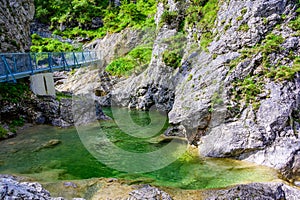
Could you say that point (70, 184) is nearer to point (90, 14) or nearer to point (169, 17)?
point (169, 17)

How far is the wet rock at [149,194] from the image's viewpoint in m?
7.89

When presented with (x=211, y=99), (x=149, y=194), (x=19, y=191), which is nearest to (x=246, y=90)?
(x=211, y=99)

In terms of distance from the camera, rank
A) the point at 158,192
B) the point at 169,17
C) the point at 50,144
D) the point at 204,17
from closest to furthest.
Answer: the point at 158,192
the point at 50,144
the point at 204,17
the point at 169,17

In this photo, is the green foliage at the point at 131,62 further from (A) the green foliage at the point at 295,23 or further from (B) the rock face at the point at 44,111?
(A) the green foliage at the point at 295,23

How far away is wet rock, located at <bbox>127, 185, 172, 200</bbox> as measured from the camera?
25.9 ft

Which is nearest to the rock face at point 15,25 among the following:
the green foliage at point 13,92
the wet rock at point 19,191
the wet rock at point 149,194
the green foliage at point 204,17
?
the green foliage at point 13,92

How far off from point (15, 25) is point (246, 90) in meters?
18.4

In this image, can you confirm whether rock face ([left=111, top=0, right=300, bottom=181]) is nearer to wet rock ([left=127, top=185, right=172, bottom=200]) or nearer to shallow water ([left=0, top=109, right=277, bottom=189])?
shallow water ([left=0, top=109, right=277, bottom=189])

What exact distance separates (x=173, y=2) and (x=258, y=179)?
1700 cm

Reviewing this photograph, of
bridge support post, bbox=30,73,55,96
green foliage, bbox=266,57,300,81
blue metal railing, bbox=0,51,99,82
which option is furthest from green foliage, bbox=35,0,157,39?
green foliage, bbox=266,57,300,81

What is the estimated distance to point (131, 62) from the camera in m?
27.9

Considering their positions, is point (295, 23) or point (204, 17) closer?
point (295, 23)

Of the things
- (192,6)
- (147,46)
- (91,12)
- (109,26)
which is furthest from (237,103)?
(91,12)

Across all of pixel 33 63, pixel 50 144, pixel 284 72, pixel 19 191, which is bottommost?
pixel 50 144
